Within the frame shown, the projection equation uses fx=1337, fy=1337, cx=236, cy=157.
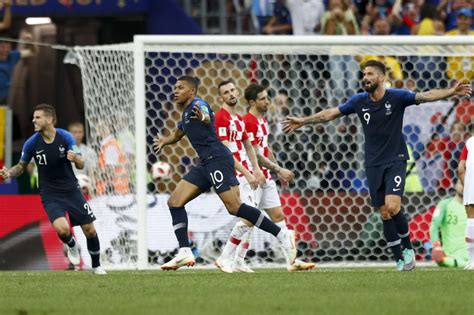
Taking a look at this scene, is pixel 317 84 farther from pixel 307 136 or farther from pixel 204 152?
pixel 204 152

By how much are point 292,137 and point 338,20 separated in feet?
11.4

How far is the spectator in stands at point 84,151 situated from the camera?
59.1ft

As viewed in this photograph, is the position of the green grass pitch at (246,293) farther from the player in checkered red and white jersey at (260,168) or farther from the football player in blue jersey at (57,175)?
the player in checkered red and white jersey at (260,168)

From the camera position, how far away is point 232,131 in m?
15.1

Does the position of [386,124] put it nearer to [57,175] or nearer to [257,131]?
[257,131]

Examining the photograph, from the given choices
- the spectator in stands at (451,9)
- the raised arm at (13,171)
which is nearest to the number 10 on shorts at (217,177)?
the raised arm at (13,171)

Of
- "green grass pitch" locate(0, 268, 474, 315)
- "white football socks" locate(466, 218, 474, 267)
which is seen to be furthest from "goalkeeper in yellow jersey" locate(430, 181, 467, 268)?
"green grass pitch" locate(0, 268, 474, 315)

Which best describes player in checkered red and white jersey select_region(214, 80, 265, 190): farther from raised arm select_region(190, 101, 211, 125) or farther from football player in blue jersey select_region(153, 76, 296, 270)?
raised arm select_region(190, 101, 211, 125)

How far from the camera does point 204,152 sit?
13.9m

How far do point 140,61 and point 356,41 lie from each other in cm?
274

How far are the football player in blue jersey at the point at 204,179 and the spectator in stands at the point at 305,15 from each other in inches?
298

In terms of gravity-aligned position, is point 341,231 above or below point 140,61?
below

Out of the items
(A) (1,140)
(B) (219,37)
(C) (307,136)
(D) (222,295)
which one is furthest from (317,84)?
(D) (222,295)

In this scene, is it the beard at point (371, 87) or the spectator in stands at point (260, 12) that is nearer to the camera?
the beard at point (371, 87)
